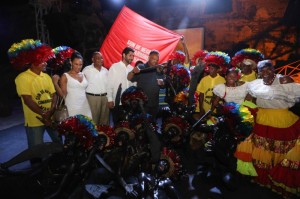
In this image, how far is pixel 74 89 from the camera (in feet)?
14.1

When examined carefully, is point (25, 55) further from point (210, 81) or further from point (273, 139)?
point (273, 139)

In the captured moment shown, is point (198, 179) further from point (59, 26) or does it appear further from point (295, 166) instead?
point (59, 26)

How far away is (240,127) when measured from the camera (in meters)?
3.88

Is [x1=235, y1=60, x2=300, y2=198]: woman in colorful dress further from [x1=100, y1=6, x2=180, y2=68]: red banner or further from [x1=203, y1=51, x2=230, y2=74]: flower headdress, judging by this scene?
[x1=100, y1=6, x2=180, y2=68]: red banner

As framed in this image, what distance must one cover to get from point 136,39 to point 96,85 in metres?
2.57

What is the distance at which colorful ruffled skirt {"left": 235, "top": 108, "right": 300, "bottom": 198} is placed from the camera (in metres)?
3.85

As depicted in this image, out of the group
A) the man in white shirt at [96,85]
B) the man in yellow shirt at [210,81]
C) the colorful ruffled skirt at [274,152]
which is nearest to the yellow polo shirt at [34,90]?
the man in white shirt at [96,85]

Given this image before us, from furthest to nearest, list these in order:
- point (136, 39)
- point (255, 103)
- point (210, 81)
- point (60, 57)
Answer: point (136, 39)
point (210, 81)
point (60, 57)
point (255, 103)

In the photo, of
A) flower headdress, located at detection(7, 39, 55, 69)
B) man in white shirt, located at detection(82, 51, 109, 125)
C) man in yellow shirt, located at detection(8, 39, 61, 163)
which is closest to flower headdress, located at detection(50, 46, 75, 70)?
man in yellow shirt, located at detection(8, 39, 61, 163)

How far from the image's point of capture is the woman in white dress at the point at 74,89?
4.24 m

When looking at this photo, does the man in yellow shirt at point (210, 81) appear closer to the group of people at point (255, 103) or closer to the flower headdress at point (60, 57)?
the group of people at point (255, 103)

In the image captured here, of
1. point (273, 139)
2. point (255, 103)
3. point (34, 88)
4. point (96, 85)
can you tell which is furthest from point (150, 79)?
point (273, 139)

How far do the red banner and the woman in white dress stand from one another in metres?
2.92

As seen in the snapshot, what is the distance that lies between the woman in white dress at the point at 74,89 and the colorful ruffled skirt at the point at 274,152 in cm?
286
